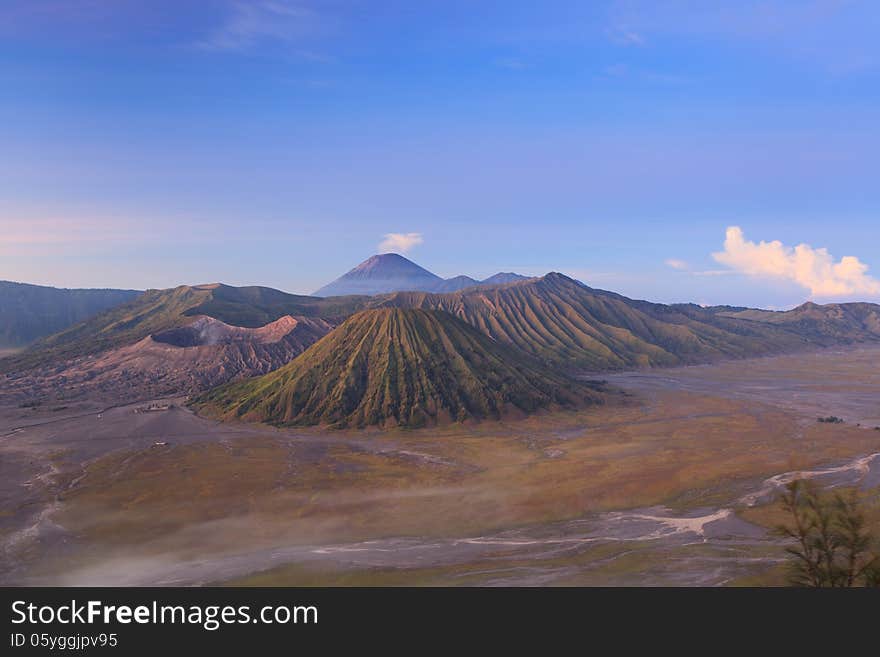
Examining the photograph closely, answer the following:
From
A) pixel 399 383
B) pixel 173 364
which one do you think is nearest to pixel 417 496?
pixel 399 383

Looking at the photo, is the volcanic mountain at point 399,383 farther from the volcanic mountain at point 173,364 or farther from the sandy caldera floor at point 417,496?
the volcanic mountain at point 173,364

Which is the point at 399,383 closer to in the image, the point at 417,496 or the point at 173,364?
the point at 417,496

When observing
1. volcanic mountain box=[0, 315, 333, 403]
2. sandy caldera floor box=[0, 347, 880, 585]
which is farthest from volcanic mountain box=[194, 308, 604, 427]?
volcanic mountain box=[0, 315, 333, 403]
